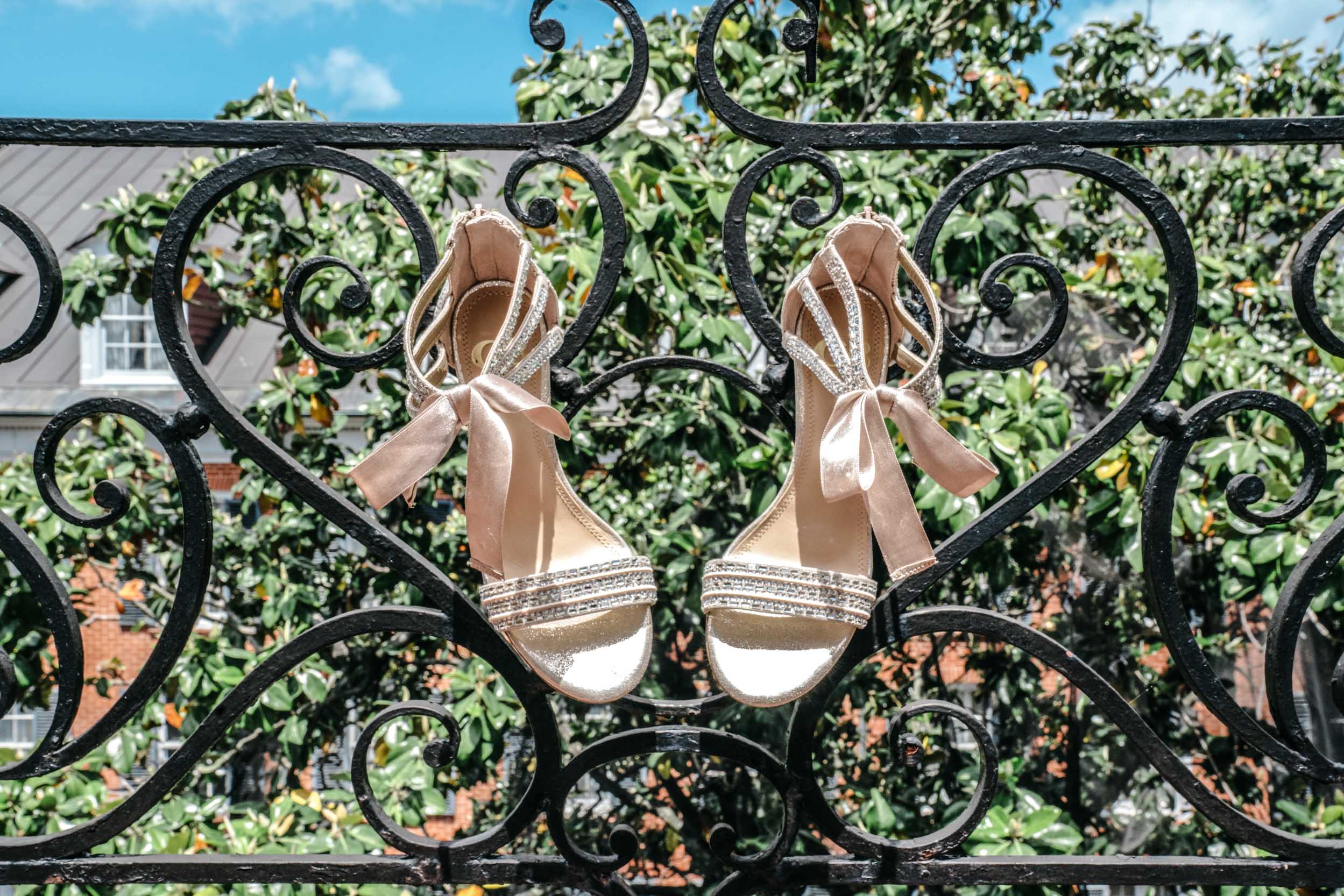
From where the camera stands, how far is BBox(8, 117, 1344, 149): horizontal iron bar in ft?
3.53

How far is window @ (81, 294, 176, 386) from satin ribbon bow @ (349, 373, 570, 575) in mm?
9289

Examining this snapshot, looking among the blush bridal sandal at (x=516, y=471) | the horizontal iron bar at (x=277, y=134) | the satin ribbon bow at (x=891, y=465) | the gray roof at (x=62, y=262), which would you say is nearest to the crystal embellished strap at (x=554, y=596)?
the blush bridal sandal at (x=516, y=471)

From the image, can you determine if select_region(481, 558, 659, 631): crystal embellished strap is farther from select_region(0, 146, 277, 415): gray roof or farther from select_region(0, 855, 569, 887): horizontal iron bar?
select_region(0, 146, 277, 415): gray roof

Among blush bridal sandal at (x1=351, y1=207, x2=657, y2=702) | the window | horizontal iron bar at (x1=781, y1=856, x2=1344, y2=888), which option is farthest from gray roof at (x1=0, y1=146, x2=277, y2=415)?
horizontal iron bar at (x1=781, y1=856, x2=1344, y2=888)

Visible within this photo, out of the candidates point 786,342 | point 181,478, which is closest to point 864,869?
point 786,342

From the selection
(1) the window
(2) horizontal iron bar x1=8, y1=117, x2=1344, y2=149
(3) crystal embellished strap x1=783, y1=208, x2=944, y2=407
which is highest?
(1) the window

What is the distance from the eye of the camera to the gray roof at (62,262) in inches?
355

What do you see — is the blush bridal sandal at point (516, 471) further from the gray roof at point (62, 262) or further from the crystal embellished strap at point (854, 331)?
the gray roof at point (62, 262)

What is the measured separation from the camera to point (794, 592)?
1.09m

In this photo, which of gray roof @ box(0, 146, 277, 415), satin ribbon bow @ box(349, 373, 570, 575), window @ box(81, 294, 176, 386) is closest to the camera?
satin ribbon bow @ box(349, 373, 570, 575)

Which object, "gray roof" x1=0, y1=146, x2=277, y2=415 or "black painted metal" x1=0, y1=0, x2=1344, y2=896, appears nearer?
"black painted metal" x1=0, y1=0, x2=1344, y2=896

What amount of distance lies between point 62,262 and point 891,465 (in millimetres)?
9593

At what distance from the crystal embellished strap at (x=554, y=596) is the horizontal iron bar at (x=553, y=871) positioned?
27 centimetres

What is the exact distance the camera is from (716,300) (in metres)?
2.54
